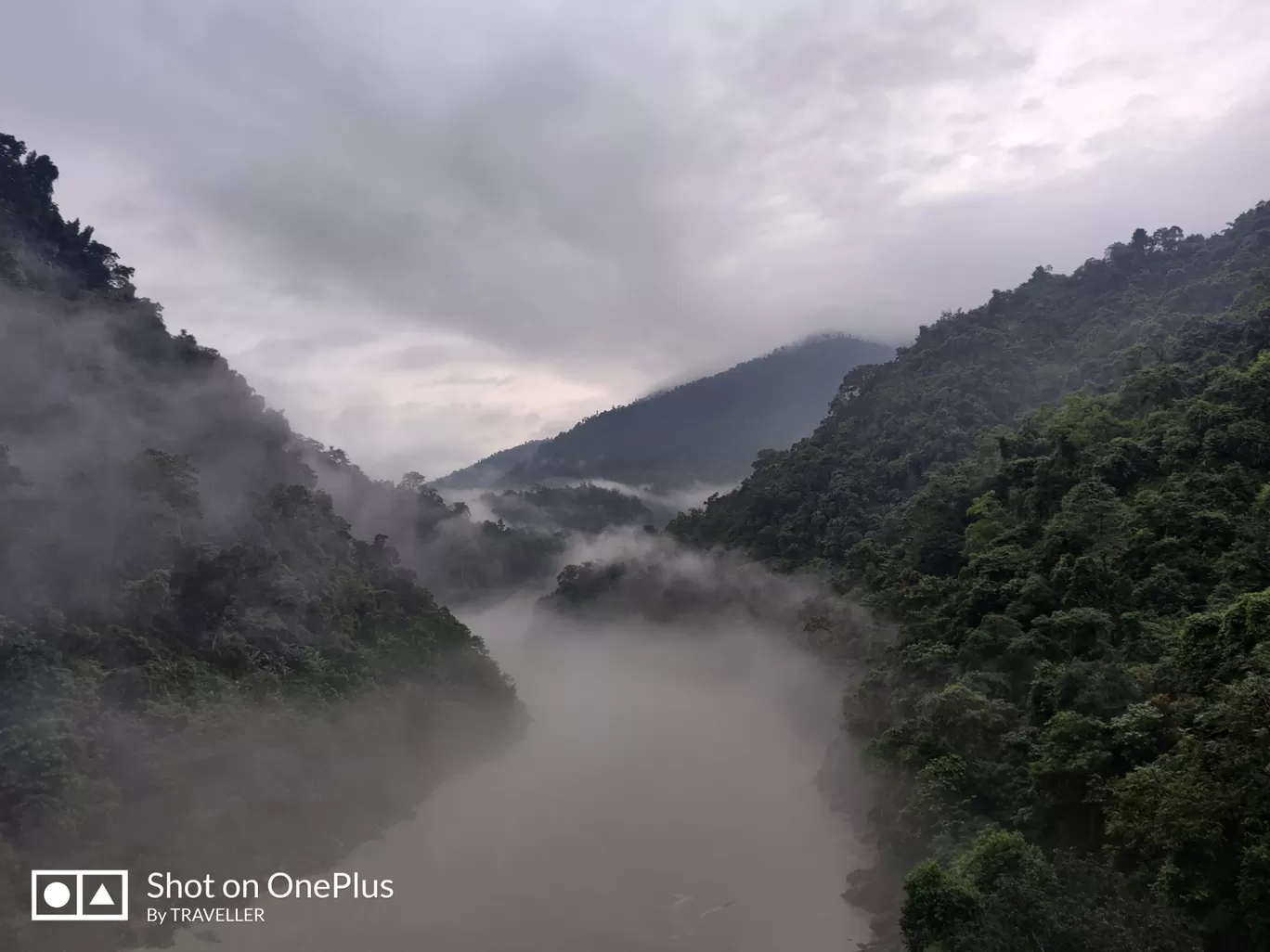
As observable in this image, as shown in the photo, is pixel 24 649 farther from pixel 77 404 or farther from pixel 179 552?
pixel 77 404

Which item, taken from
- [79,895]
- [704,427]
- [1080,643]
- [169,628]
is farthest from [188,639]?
[704,427]

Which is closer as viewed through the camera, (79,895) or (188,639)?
(79,895)

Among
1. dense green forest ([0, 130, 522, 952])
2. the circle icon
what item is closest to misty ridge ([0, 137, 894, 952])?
dense green forest ([0, 130, 522, 952])

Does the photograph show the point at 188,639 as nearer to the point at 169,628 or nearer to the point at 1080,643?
the point at 169,628

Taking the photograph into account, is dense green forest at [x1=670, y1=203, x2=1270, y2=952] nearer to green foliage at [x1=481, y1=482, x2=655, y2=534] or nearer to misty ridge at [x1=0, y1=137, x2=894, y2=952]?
misty ridge at [x1=0, y1=137, x2=894, y2=952]

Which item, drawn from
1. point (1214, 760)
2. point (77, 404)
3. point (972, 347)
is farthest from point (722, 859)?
point (972, 347)

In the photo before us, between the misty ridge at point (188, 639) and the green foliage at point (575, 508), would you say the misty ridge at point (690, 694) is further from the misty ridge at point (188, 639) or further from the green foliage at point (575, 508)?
the green foliage at point (575, 508)
